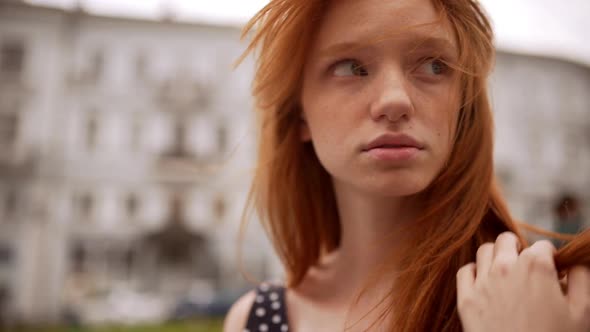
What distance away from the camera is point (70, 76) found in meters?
15.6

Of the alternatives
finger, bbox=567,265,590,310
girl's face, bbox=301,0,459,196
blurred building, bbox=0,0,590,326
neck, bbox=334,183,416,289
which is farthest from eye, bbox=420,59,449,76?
blurred building, bbox=0,0,590,326

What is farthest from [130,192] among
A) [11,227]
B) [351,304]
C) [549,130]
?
[351,304]

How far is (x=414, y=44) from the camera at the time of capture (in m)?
0.73

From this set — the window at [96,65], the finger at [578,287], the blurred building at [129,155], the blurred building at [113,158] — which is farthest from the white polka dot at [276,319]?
the window at [96,65]

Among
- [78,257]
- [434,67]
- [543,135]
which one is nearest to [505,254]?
[434,67]

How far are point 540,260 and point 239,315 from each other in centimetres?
68

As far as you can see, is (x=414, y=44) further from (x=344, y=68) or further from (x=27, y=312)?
(x=27, y=312)

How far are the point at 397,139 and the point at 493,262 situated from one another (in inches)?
8.4

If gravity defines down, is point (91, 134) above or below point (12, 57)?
below

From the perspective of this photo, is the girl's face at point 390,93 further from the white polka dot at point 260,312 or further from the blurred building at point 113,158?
the blurred building at point 113,158

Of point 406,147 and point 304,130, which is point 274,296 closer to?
point 304,130

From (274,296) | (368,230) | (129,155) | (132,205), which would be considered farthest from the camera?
(129,155)

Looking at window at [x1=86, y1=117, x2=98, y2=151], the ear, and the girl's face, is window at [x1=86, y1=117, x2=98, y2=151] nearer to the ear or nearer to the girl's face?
the ear

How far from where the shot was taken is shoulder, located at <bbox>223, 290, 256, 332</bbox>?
104cm
